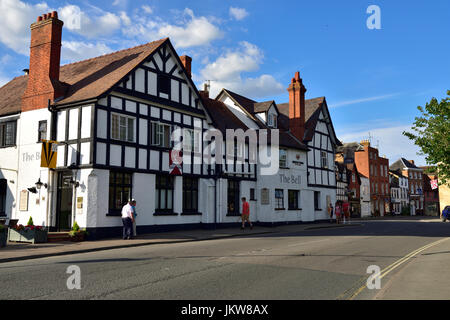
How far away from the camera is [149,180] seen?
21234 millimetres

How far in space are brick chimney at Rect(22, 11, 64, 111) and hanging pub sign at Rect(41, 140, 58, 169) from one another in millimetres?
2541

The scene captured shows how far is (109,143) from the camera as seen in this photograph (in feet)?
63.6

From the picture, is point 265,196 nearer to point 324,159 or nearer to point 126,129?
point 324,159

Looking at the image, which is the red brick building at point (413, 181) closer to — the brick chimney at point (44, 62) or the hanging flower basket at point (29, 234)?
the brick chimney at point (44, 62)

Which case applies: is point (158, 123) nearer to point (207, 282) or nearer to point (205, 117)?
point (205, 117)

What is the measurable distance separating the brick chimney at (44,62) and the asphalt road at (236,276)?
11.5 m

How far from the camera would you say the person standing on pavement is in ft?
59.6

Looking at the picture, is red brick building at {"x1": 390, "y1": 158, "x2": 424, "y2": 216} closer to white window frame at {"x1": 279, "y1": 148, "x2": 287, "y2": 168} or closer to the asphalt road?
white window frame at {"x1": 279, "y1": 148, "x2": 287, "y2": 168}

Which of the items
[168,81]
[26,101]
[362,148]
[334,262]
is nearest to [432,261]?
[334,262]

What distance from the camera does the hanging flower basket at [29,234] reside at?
54.4 ft

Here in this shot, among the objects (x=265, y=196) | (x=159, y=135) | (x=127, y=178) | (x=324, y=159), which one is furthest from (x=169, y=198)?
(x=324, y=159)

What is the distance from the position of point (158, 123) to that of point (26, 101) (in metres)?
6.98

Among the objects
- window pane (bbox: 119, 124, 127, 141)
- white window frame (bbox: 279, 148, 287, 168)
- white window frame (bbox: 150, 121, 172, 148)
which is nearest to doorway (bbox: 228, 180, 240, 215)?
white window frame (bbox: 279, 148, 287, 168)
